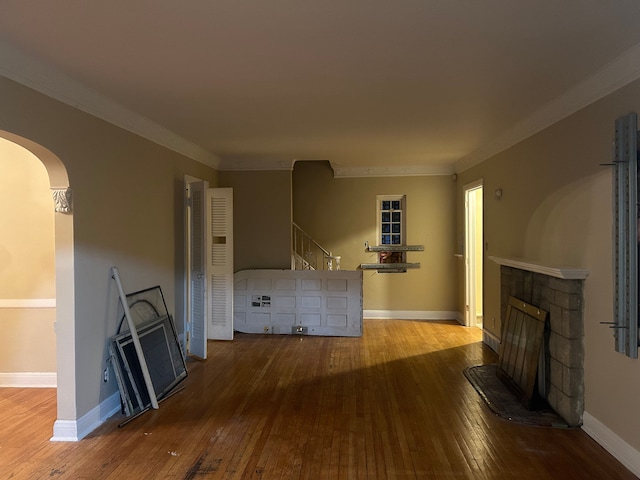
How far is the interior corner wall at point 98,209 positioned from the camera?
8.70 feet

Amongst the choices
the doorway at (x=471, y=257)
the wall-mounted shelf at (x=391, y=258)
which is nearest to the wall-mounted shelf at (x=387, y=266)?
the wall-mounted shelf at (x=391, y=258)

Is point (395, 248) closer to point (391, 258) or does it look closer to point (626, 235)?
point (391, 258)

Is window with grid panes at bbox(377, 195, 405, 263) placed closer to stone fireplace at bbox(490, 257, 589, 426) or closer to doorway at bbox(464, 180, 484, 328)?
doorway at bbox(464, 180, 484, 328)

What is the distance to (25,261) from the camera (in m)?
3.71

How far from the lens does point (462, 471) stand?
2492mm

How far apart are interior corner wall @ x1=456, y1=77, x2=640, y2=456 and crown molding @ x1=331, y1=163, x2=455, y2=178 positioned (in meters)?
2.53

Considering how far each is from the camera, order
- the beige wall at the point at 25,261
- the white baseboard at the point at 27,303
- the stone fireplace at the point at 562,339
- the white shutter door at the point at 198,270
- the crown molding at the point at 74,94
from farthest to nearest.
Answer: the white shutter door at the point at 198,270
the white baseboard at the point at 27,303
the beige wall at the point at 25,261
the stone fireplace at the point at 562,339
the crown molding at the point at 74,94

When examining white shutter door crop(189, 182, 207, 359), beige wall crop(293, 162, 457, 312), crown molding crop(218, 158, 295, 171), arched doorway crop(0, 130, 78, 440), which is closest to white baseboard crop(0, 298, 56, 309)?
Result: arched doorway crop(0, 130, 78, 440)

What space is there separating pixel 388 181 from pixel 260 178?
2202mm

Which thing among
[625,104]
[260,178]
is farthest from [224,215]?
[625,104]

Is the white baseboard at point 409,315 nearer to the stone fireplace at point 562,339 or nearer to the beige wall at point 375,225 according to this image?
the beige wall at point 375,225

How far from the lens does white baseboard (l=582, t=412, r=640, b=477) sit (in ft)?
8.04

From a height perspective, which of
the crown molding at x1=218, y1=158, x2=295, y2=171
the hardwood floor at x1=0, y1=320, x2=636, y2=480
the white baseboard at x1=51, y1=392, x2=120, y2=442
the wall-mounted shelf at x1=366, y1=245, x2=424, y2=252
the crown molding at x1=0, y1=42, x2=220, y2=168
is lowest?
the hardwood floor at x1=0, y1=320, x2=636, y2=480

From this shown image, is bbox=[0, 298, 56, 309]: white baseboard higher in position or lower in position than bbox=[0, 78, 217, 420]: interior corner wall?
lower
